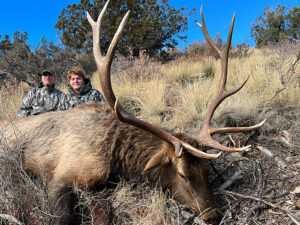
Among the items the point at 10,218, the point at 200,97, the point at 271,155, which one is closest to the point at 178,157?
the point at 10,218

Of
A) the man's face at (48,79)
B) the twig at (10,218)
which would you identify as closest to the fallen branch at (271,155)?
the twig at (10,218)

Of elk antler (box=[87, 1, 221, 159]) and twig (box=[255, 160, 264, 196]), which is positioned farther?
twig (box=[255, 160, 264, 196])

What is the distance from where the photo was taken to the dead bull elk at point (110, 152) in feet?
7.31

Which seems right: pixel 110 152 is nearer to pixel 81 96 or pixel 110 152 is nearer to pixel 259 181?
pixel 259 181

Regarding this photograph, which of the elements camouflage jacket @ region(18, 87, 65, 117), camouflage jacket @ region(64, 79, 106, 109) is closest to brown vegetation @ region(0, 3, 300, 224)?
camouflage jacket @ region(64, 79, 106, 109)

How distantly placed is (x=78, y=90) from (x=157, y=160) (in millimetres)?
3236

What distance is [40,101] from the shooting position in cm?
502

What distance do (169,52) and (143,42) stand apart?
9.01ft

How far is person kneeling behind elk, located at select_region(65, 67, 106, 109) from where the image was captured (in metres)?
4.73

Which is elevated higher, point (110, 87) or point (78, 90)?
point (78, 90)

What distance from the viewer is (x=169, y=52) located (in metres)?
17.2

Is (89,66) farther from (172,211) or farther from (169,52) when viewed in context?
(172,211)

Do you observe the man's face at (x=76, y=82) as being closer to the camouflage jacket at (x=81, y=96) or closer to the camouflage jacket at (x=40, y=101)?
the camouflage jacket at (x=81, y=96)

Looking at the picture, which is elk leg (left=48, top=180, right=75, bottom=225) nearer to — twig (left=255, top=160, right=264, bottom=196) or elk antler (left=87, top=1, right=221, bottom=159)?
elk antler (left=87, top=1, right=221, bottom=159)
